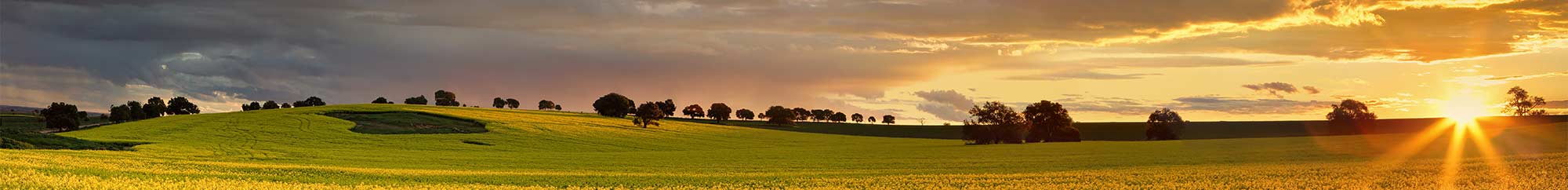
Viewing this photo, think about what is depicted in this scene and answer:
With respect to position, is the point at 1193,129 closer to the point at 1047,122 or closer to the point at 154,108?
the point at 1047,122

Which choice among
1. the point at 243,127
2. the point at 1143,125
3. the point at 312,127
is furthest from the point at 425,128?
the point at 1143,125

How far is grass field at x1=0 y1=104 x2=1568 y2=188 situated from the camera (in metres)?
33.6

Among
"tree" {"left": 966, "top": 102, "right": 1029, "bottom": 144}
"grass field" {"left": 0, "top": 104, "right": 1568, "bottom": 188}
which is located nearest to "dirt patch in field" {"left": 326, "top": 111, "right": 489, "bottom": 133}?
"grass field" {"left": 0, "top": 104, "right": 1568, "bottom": 188}

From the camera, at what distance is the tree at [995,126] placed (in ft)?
327

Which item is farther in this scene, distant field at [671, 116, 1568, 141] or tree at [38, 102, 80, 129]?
distant field at [671, 116, 1568, 141]

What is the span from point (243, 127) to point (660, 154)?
52.6 metres

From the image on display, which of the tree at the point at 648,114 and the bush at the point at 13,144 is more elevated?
the tree at the point at 648,114

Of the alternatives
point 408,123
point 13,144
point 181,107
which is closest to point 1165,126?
point 408,123

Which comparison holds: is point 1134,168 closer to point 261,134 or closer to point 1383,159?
point 1383,159

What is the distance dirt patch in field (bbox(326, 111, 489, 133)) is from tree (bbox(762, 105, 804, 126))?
72115 mm

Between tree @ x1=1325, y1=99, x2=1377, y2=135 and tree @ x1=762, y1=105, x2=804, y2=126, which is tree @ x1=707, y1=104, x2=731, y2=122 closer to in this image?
tree @ x1=762, y1=105, x2=804, y2=126

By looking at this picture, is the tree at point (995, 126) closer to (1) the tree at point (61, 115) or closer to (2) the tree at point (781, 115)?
(2) the tree at point (781, 115)

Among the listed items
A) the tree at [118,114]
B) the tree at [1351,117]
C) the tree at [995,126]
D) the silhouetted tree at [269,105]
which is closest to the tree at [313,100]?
the silhouetted tree at [269,105]

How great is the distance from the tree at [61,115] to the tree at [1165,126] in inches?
4971
